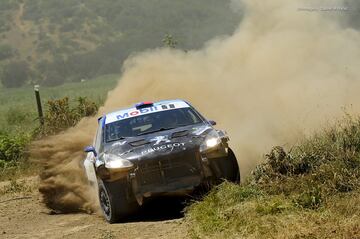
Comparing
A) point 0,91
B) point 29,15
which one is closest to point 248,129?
point 0,91

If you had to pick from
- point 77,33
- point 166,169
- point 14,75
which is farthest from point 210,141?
point 77,33

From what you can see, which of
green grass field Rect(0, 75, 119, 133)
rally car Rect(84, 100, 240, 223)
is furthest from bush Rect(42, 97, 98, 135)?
rally car Rect(84, 100, 240, 223)

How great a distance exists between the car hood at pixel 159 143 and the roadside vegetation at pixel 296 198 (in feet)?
2.69

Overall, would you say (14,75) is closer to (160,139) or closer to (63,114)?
(63,114)

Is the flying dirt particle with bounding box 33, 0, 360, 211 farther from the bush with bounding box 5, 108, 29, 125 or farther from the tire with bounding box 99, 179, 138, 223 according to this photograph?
the bush with bounding box 5, 108, 29, 125

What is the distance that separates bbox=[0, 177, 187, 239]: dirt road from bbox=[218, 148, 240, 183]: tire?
0.88 m

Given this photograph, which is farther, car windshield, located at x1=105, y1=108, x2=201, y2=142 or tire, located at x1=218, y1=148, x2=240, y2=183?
car windshield, located at x1=105, y1=108, x2=201, y2=142

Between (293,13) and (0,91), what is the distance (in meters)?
66.9

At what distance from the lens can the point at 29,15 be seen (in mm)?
102750

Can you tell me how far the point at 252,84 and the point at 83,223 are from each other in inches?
359

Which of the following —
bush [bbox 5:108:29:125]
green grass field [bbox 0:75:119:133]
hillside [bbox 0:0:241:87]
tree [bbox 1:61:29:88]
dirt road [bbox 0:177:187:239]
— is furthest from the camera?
Result: tree [bbox 1:61:29:88]

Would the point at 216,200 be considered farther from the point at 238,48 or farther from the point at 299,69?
the point at 238,48

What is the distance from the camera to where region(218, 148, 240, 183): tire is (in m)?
10.2

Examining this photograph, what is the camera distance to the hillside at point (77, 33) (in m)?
86.6
